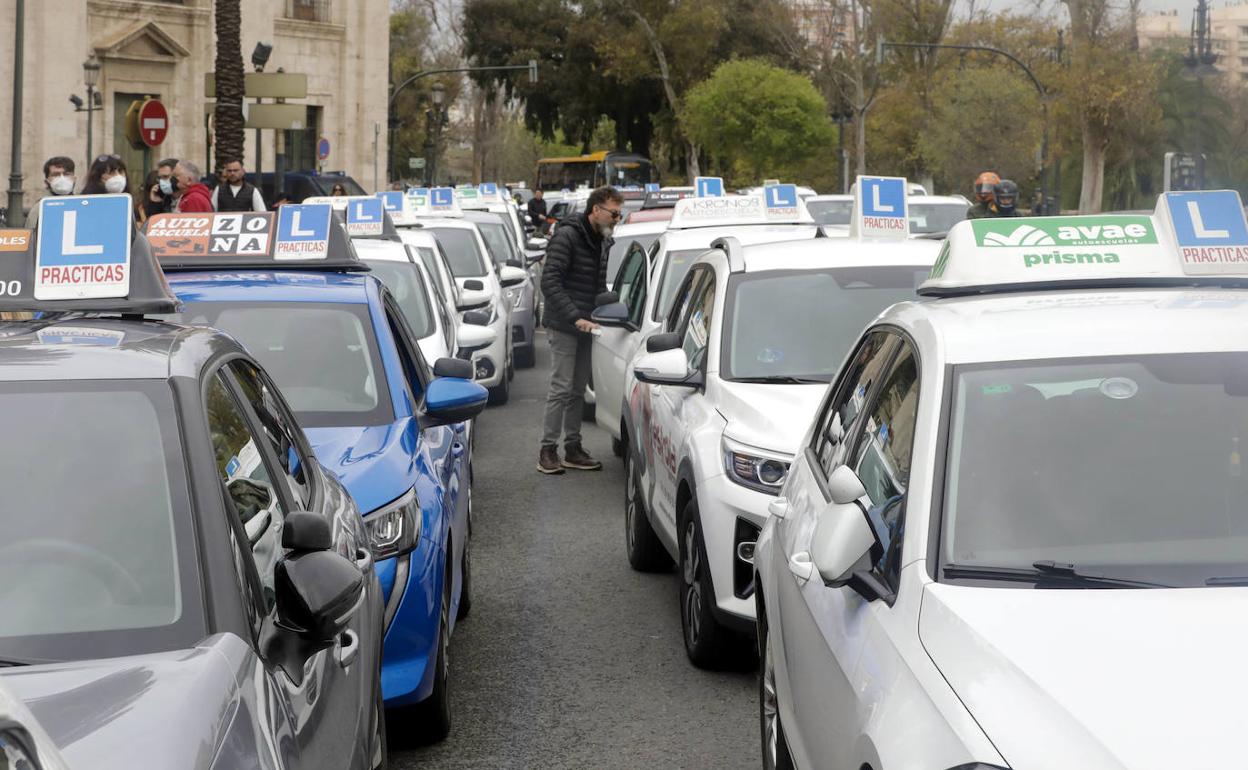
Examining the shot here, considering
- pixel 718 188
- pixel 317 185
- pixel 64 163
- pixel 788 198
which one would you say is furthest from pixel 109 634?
pixel 317 185

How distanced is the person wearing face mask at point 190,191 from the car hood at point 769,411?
8.41 meters

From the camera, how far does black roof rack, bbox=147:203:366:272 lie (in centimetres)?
814

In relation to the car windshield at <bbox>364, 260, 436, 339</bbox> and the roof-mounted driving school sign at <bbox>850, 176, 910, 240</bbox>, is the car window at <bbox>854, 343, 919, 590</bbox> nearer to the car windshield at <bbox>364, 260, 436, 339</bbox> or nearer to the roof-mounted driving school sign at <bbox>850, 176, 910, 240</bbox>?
the roof-mounted driving school sign at <bbox>850, 176, 910, 240</bbox>

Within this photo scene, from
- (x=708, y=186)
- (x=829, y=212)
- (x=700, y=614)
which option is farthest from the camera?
(x=829, y=212)

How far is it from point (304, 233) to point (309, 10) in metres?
50.8

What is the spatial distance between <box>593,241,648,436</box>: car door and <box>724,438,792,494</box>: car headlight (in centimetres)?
411

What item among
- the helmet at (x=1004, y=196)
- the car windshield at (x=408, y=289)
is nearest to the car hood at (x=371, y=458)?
the car windshield at (x=408, y=289)

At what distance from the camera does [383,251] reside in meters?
12.2

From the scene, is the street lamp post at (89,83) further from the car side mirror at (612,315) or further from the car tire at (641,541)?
the car tire at (641,541)

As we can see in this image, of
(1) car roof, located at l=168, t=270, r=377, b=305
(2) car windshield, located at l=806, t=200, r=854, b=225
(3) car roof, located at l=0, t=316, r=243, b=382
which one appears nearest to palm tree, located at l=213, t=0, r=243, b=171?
(2) car windshield, located at l=806, t=200, r=854, b=225

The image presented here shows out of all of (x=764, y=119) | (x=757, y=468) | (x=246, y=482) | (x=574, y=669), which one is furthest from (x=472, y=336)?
(x=764, y=119)

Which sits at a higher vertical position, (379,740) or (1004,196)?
(1004,196)

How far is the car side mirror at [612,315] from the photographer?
1102 centimetres

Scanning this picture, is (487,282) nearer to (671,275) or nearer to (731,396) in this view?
(671,275)
